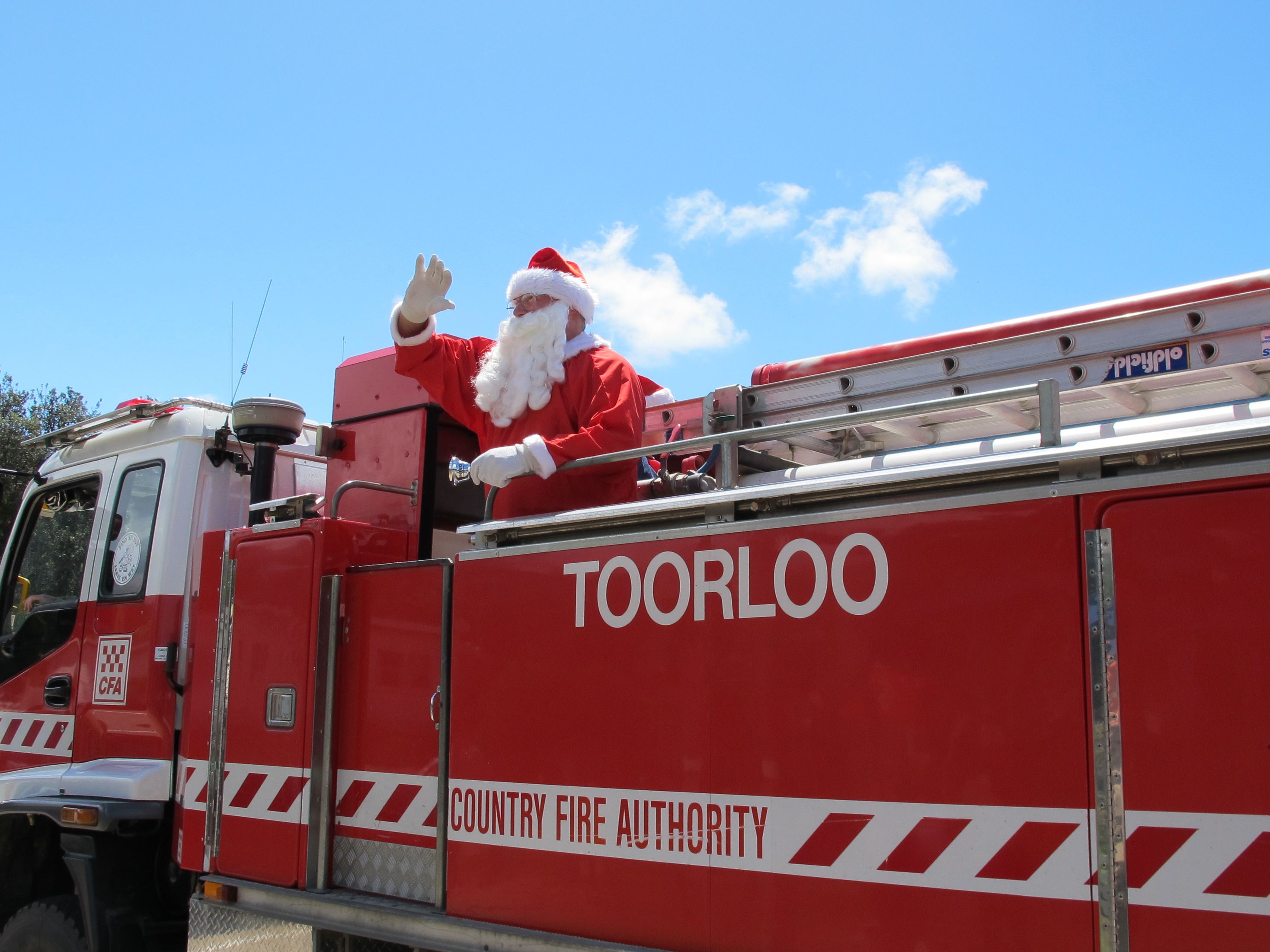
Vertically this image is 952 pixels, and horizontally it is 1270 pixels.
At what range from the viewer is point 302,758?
3.52m

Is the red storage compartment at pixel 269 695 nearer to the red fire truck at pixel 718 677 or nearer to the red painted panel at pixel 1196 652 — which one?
the red fire truck at pixel 718 677

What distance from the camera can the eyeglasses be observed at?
4.11 metres

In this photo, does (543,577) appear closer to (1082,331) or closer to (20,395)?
(1082,331)

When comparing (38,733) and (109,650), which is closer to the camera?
(109,650)

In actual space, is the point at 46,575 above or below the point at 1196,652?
above

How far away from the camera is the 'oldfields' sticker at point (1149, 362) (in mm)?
2793

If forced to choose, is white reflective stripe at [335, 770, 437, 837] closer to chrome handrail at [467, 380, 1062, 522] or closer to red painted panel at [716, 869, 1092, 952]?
chrome handrail at [467, 380, 1062, 522]

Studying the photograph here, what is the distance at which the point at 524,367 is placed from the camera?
3865 mm

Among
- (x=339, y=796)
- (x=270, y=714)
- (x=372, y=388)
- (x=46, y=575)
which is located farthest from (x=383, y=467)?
(x=46, y=575)

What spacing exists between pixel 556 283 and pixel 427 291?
0.51 metres

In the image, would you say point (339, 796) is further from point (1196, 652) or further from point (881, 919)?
point (1196, 652)

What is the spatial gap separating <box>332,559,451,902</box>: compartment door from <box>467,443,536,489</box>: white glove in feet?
1.06

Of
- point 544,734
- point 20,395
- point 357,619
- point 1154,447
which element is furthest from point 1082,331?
point 20,395

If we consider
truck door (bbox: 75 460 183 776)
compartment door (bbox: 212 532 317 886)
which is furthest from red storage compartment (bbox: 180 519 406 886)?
truck door (bbox: 75 460 183 776)
